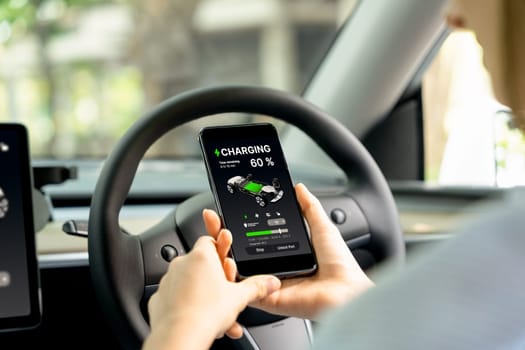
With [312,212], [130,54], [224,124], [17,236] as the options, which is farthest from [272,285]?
[130,54]

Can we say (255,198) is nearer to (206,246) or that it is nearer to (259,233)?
(259,233)

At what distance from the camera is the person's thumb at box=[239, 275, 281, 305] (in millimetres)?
1066

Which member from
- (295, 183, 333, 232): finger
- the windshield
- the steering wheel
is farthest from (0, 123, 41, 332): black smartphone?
the windshield

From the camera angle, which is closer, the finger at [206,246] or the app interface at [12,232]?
the finger at [206,246]

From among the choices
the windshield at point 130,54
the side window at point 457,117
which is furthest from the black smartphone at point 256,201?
the windshield at point 130,54

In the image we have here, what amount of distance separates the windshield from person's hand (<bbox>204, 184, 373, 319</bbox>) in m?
2.68

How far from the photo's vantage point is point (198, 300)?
947 mm

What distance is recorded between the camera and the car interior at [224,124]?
56.2 inches

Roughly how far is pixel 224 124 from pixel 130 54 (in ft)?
13.9

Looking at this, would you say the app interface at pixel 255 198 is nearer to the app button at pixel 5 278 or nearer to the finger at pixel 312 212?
the finger at pixel 312 212

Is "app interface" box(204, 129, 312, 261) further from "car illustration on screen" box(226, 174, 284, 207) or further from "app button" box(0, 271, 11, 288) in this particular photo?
"app button" box(0, 271, 11, 288)

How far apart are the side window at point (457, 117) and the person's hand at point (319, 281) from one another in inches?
49.6

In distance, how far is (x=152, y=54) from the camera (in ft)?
17.6

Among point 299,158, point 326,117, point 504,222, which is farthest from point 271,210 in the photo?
point 299,158
